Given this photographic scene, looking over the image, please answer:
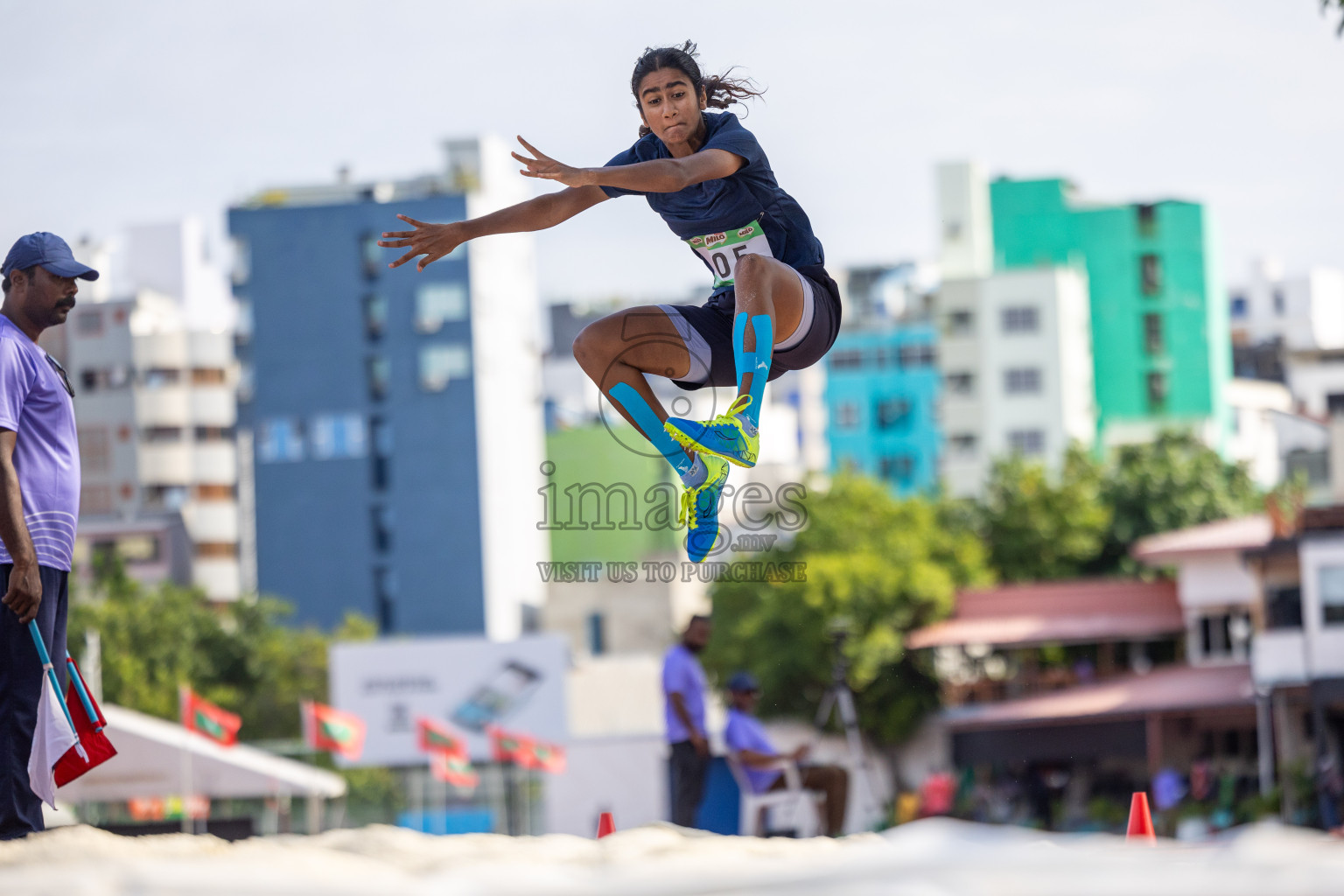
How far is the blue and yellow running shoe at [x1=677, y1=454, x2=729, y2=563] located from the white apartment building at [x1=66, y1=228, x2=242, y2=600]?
54.2 metres

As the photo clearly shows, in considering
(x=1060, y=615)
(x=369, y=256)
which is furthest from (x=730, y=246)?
(x=369, y=256)

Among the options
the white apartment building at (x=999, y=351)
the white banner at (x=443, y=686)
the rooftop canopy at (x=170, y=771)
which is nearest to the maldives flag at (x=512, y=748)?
the white banner at (x=443, y=686)

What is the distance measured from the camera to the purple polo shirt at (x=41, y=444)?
5.34 metres

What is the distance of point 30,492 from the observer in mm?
5371

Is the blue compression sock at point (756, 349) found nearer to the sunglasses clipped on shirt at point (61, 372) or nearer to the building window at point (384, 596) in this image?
the sunglasses clipped on shirt at point (61, 372)

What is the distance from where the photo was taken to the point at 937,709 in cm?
3562

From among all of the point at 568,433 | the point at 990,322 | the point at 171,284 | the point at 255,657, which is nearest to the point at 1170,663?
the point at 255,657

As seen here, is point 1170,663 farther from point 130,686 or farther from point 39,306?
point 39,306

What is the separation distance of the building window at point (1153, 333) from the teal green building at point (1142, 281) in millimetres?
28

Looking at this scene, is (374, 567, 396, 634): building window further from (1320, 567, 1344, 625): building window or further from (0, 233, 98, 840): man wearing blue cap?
(0, 233, 98, 840): man wearing blue cap

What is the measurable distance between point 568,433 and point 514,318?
4380mm

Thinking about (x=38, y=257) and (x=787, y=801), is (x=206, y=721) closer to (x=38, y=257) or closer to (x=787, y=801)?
(x=787, y=801)

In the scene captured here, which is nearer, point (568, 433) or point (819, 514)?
point (819, 514)

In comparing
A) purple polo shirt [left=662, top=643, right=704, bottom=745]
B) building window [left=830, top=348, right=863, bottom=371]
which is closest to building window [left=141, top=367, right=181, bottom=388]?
building window [left=830, top=348, right=863, bottom=371]
